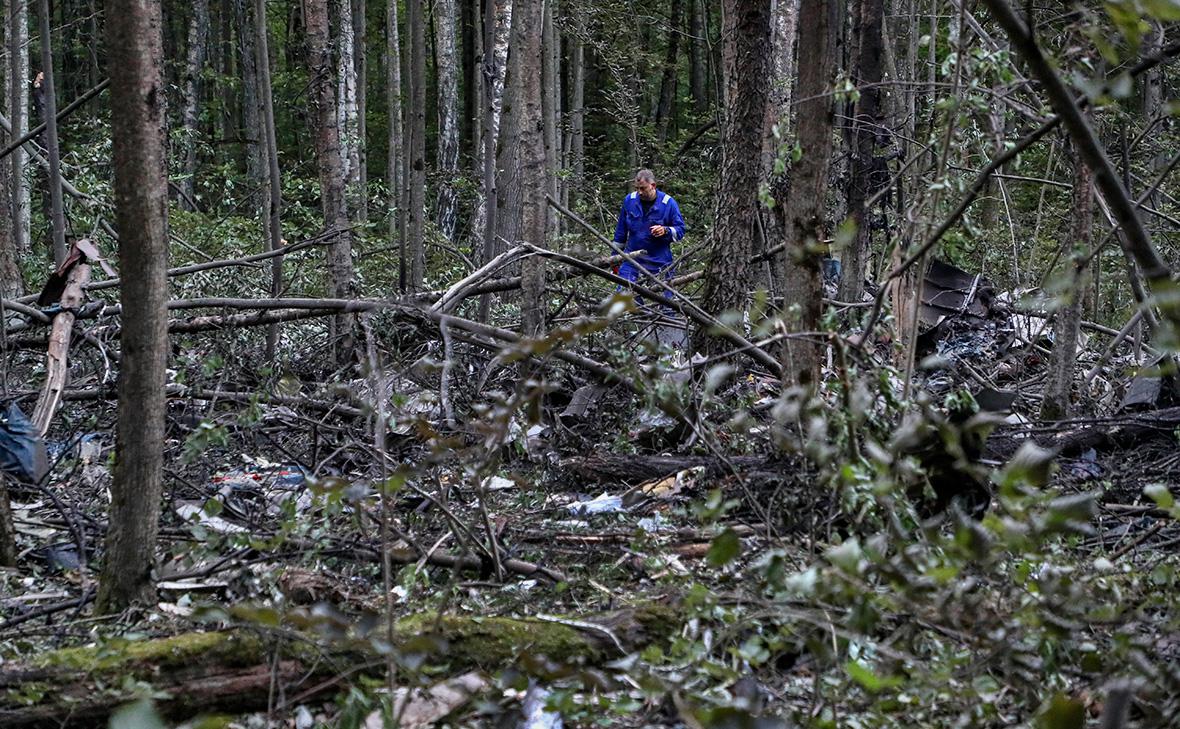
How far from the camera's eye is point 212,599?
4113mm

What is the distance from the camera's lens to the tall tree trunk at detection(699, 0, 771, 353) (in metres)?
7.25

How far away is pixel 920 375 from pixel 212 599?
15.4 ft

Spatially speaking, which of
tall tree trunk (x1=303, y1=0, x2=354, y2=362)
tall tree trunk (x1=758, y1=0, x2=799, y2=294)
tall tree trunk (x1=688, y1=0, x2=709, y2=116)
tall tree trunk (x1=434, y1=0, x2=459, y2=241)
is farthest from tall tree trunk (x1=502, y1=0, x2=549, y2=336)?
tall tree trunk (x1=688, y1=0, x2=709, y2=116)

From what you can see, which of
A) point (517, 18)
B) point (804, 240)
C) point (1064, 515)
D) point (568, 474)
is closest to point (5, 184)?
point (517, 18)

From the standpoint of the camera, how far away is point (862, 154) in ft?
25.2

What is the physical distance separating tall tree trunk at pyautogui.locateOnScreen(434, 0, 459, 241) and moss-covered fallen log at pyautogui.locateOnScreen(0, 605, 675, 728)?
15316 mm

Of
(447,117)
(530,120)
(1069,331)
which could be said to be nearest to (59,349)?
(530,120)

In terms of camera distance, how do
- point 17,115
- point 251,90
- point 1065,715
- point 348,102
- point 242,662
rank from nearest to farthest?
point 1065,715
point 242,662
point 17,115
point 348,102
point 251,90

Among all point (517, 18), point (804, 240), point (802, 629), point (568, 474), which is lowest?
point (568, 474)

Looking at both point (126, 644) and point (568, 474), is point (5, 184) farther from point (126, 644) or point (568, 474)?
point (126, 644)

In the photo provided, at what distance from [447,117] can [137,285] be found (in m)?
16.2

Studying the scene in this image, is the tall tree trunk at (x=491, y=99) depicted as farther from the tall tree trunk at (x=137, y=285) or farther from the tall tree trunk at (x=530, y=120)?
the tall tree trunk at (x=137, y=285)

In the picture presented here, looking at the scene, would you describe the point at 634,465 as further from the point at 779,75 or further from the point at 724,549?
the point at 779,75

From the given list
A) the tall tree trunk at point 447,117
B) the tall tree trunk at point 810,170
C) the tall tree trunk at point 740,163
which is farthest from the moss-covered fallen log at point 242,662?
the tall tree trunk at point 447,117
